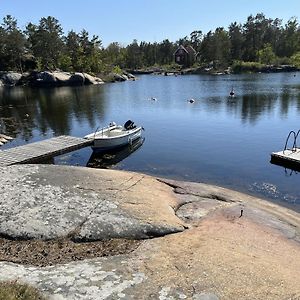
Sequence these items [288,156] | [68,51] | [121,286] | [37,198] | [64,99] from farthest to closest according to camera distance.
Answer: [68,51]
[64,99]
[288,156]
[37,198]
[121,286]

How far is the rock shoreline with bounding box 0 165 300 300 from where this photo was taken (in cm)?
941

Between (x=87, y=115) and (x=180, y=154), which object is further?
(x=87, y=115)

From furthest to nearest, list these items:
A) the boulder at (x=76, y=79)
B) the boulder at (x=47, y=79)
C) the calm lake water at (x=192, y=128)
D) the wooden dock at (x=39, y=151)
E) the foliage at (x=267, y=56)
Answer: the foliage at (x=267, y=56), the boulder at (x=76, y=79), the boulder at (x=47, y=79), the calm lake water at (x=192, y=128), the wooden dock at (x=39, y=151)

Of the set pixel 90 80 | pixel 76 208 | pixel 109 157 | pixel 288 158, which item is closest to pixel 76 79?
pixel 90 80

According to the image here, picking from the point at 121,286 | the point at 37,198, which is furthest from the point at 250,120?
the point at 121,286

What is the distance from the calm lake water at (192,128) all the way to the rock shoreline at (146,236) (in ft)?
18.5

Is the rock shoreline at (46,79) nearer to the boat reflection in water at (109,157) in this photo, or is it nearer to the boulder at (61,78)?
the boulder at (61,78)

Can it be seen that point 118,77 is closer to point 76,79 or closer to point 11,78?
point 76,79

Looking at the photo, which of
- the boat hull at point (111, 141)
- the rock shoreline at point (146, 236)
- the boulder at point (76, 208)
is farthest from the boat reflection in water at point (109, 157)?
the boulder at point (76, 208)

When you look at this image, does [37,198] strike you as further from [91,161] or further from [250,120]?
[250,120]

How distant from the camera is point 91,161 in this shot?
29266 mm

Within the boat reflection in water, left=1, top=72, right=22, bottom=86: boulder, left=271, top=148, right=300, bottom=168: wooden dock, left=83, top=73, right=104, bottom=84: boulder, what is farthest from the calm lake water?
left=1, top=72, right=22, bottom=86: boulder

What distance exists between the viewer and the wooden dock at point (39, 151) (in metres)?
23.8

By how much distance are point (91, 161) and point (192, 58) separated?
14358 centimetres
